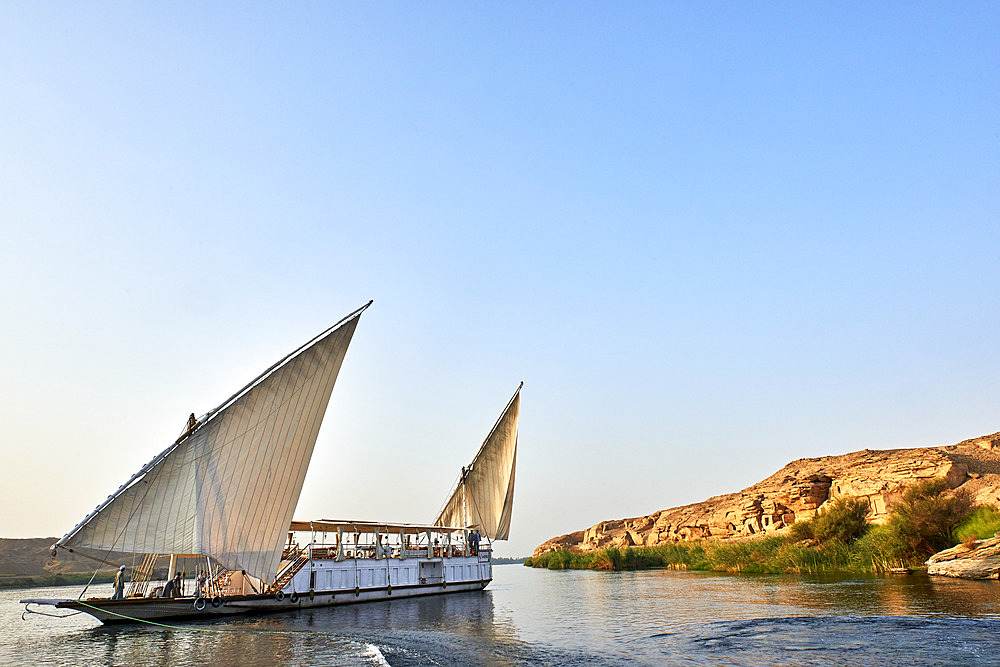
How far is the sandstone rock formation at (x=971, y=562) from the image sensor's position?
26625mm

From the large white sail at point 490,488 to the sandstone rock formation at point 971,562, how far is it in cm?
2615

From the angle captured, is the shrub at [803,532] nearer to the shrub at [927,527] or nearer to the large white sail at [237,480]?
the shrub at [927,527]

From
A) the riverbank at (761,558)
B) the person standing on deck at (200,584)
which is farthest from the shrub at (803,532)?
the person standing on deck at (200,584)

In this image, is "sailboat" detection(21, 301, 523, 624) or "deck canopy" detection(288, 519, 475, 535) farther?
"deck canopy" detection(288, 519, 475, 535)

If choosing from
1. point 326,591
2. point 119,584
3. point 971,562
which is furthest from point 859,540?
point 119,584

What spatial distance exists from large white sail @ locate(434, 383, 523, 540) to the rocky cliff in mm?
27518

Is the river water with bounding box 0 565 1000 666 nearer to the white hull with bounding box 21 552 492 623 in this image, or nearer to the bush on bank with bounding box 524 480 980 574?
the white hull with bounding box 21 552 492 623

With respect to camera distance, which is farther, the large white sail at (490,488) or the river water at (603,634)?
the large white sail at (490,488)

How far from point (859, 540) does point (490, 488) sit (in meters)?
24.5

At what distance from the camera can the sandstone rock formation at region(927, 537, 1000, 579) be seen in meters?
26.6

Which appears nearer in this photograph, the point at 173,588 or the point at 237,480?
the point at 237,480

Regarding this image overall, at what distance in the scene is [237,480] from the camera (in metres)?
23.3

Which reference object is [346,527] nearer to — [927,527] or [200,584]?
[200,584]

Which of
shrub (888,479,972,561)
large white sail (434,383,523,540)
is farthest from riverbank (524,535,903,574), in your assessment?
large white sail (434,383,523,540)
